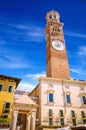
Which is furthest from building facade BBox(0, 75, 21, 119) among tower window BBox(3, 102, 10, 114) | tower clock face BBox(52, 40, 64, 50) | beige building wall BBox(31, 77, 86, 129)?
tower clock face BBox(52, 40, 64, 50)

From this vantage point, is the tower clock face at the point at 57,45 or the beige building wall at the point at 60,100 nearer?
the beige building wall at the point at 60,100

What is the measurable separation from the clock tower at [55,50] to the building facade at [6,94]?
14.7m

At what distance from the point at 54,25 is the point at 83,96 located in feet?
85.8

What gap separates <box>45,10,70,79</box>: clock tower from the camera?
3734cm

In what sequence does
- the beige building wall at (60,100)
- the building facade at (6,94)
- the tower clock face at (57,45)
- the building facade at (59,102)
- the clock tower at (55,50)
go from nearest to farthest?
the building facade at (6,94)
the building facade at (59,102)
the beige building wall at (60,100)
the clock tower at (55,50)
the tower clock face at (57,45)

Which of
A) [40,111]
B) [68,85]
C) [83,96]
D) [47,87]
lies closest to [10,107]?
[40,111]

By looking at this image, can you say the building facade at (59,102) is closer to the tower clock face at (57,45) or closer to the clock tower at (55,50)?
the clock tower at (55,50)

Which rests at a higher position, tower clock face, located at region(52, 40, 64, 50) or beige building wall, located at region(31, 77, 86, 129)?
tower clock face, located at region(52, 40, 64, 50)

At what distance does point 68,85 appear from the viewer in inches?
1208

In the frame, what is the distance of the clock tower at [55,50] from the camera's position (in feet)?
123

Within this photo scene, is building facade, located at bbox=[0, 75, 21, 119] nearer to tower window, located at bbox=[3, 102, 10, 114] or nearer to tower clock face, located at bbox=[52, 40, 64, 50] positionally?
tower window, located at bbox=[3, 102, 10, 114]

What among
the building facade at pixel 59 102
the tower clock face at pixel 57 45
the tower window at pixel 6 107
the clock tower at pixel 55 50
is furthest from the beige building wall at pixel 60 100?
the tower clock face at pixel 57 45

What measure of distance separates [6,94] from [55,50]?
22866 mm

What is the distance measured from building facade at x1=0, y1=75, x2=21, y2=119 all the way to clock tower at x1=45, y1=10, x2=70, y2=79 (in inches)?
578
